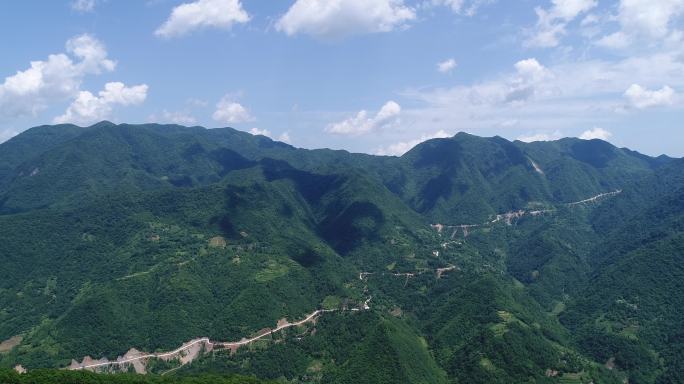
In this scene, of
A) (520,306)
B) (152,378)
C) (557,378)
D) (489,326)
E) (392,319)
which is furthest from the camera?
(520,306)

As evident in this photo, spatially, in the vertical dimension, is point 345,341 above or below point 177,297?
below

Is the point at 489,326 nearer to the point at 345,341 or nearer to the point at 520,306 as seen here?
the point at 520,306

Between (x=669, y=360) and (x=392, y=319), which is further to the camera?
(x=392, y=319)

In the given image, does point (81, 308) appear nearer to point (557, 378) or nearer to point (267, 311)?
point (267, 311)

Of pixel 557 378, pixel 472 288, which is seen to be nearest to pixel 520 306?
pixel 472 288

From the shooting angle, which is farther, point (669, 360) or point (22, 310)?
point (22, 310)

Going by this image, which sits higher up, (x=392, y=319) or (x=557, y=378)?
(x=392, y=319)

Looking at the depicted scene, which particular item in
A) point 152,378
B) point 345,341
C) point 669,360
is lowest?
point 669,360

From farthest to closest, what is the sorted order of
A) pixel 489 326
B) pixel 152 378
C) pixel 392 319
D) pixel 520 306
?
pixel 520 306 → pixel 392 319 → pixel 489 326 → pixel 152 378

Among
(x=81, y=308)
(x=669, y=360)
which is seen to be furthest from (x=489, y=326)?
(x=81, y=308)
